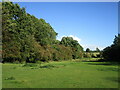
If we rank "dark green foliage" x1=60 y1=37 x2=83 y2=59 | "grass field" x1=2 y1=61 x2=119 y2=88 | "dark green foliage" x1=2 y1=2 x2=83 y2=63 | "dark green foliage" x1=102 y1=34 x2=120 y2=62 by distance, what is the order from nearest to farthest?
1. "grass field" x1=2 y1=61 x2=119 y2=88
2. "dark green foliage" x1=2 y1=2 x2=83 y2=63
3. "dark green foliage" x1=102 y1=34 x2=120 y2=62
4. "dark green foliage" x1=60 y1=37 x2=83 y2=59

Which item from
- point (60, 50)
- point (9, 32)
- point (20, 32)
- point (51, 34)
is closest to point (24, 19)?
point (20, 32)

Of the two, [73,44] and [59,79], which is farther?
[73,44]

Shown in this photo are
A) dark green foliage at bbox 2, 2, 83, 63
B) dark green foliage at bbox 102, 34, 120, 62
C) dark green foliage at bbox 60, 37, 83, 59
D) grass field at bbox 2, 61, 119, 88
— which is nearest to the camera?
grass field at bbox 2, 61, 119, 88

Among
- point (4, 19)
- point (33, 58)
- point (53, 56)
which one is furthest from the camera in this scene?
point (53, 56)

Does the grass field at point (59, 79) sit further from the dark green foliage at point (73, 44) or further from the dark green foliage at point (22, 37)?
the dark green foliage at point (73, 44)

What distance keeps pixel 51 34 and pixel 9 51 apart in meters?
18.6

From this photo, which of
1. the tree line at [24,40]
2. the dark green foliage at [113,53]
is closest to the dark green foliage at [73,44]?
the tree line at [24,40]

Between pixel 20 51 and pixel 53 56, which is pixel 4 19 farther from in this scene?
pixel 53 56

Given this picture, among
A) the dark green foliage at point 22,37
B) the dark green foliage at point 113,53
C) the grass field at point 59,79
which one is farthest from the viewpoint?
the dark green foliage at point 113,53

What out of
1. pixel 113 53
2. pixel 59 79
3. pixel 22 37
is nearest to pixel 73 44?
pixel 113 53

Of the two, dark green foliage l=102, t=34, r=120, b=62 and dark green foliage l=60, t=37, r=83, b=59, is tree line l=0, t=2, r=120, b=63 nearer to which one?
dark green foliage l=102, t=34, r=120, b=62

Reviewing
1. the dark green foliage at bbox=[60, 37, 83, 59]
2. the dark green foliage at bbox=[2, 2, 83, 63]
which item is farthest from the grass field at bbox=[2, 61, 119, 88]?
the dark green foliage at bbox=[60, 37, 83, 59]

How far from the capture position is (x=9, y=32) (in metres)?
28.6

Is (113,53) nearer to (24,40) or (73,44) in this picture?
(73,44)
